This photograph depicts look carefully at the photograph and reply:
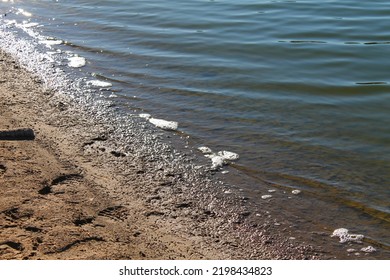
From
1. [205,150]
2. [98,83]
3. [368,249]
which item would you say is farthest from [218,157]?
[98,83]

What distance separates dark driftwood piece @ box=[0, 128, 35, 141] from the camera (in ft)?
20.4

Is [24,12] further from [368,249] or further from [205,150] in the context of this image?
[368,249]

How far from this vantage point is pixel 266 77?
845 centimetres

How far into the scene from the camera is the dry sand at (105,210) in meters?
4.49

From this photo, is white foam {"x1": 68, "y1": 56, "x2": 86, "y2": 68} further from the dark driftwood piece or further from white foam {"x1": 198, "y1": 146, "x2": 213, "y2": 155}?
white foam {"x1": 198, "y1": 146, "x2": 213, "y2": 155}

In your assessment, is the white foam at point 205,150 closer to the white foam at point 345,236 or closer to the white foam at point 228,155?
the white foam at point 228,155

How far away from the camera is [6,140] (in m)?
6.14

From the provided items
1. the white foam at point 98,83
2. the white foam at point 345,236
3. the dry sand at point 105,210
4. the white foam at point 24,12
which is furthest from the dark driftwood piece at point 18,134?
the white foam at point 24,12

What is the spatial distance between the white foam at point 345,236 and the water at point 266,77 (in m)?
0.13

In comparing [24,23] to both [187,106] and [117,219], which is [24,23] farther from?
[117,219]

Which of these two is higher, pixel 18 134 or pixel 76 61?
pixel 76 61

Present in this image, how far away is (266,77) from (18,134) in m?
3.77
